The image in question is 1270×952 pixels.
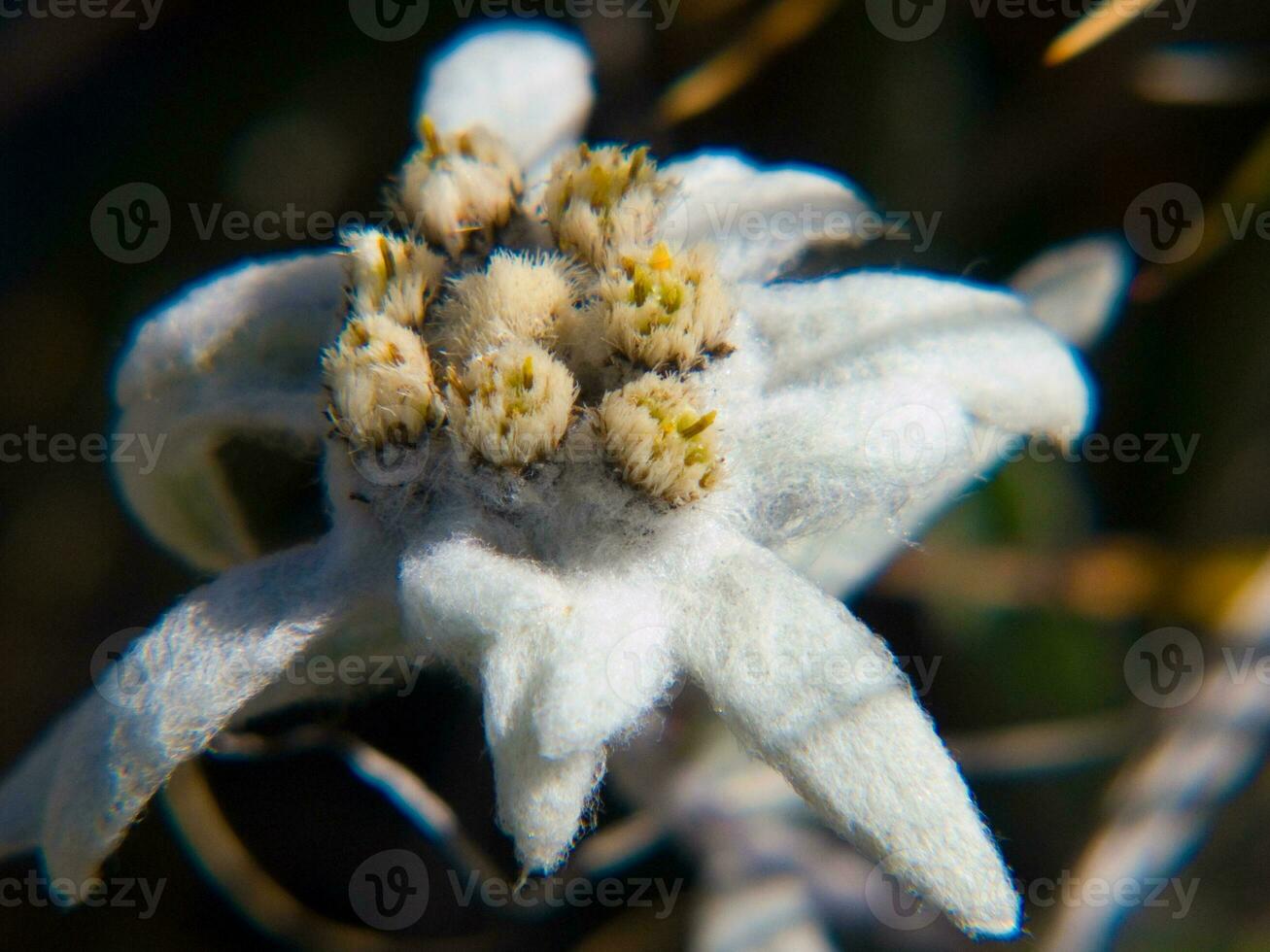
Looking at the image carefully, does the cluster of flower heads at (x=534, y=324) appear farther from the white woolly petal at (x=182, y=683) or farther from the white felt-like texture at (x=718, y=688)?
the white woolly petal at (x=182, y=683)

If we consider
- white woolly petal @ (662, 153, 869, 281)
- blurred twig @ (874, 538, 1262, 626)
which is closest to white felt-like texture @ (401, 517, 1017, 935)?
white woolly petal @ (662, 153, 869, 281)

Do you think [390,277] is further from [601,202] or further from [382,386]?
[601,202]

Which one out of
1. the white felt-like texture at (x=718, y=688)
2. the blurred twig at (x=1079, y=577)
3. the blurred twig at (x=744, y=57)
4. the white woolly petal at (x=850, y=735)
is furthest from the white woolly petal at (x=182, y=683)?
the blurred twig at (x=744, y=57)

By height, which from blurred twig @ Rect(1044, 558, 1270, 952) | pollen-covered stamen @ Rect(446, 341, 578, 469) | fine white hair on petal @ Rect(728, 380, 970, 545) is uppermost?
pollen-covered stamen @ Rect(446, 341, 578, 469)

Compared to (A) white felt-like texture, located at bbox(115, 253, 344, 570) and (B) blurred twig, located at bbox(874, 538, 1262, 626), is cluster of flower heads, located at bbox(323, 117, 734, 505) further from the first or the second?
(B) blurred twig, located at bbox(874, 538, 1262, 626)

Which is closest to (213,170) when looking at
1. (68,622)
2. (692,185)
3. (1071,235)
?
(68,622)

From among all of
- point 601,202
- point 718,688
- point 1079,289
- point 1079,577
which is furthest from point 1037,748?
point 601,202
